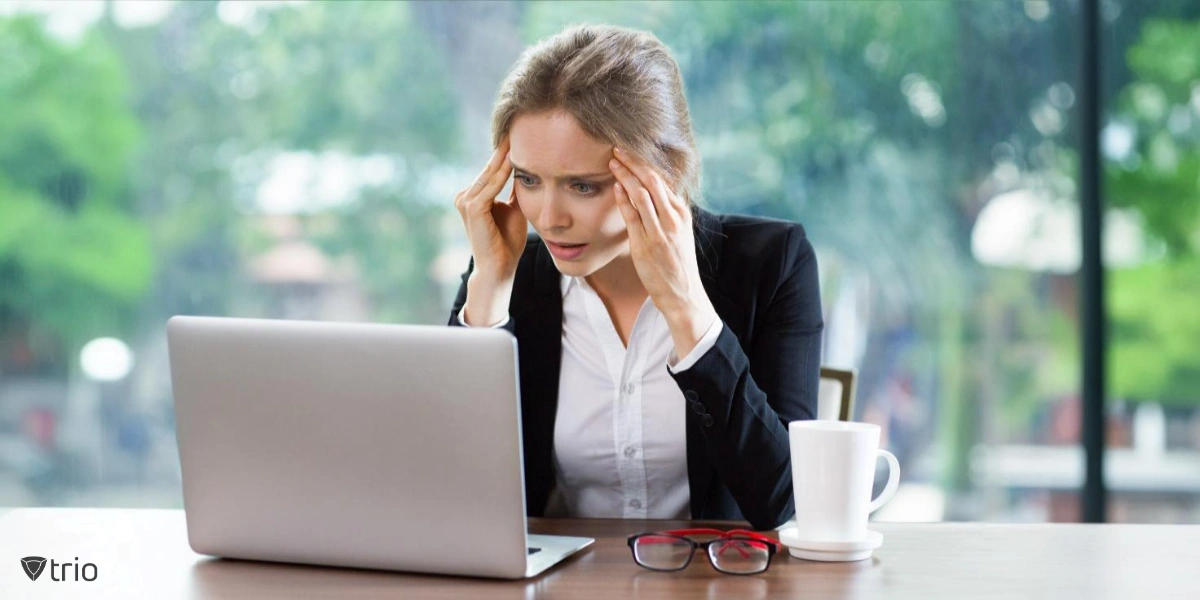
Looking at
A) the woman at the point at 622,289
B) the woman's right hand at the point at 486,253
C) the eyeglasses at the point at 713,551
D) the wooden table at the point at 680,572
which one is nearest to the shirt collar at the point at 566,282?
the woman at the point at 622,289

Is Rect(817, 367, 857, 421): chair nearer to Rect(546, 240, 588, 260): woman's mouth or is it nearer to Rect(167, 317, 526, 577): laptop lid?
Rect(546, 240, 588, 260): woman's mouth

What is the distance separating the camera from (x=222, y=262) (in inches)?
114

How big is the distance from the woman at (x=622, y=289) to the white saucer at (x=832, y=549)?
0.24 m

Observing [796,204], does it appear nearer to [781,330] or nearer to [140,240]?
[781,330]

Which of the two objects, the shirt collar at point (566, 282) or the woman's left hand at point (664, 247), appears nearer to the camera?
the woman's left hand at point (664, 247)

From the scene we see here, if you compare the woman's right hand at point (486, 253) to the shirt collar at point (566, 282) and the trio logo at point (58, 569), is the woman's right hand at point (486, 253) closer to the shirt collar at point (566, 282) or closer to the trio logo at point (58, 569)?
the shirt collar at point (566, 282)

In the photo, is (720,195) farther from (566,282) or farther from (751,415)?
(751,415)

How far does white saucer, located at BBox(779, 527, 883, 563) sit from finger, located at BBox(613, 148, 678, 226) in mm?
499

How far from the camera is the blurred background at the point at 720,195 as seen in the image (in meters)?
2.78

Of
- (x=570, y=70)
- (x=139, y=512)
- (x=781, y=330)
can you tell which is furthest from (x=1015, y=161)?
(x=139, y=512)

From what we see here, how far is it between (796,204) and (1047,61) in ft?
2.33

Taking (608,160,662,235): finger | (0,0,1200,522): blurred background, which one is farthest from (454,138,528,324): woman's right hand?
(0,0,1200,522): blurred background

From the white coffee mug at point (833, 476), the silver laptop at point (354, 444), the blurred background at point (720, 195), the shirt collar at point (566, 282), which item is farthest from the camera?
the blurred background at point (720, 195)

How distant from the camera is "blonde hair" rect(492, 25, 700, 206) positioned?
155 cm
